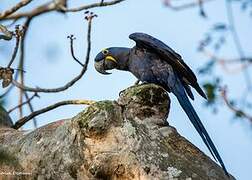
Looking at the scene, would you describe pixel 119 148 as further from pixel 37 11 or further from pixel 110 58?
pixel 110 58

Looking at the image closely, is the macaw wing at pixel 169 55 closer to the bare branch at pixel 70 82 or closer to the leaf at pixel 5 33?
the bare branch at pixel 70 82

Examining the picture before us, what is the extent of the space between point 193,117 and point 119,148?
Result: 118cm

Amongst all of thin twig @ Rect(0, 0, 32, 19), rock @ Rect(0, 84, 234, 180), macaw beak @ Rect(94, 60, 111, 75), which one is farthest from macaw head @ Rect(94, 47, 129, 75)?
rock @ Rect(0, 84, 234, 180)

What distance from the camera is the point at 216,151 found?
3125 millimetres

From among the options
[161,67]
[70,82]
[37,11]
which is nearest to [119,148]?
[37,11]

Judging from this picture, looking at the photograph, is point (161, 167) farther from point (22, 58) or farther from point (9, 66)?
point (22, 58)

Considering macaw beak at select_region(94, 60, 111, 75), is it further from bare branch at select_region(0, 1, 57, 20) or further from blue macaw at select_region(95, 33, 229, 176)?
bare branch at select_region(0, 1, 57, 20)

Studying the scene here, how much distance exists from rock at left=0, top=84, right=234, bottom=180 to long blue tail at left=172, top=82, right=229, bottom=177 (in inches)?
11.8

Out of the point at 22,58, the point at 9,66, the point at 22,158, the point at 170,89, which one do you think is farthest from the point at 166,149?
the point at 22,58

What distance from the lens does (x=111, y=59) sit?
15.2ft

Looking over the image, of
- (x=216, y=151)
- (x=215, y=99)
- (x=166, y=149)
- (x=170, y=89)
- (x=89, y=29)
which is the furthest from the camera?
(x=215, y=99)

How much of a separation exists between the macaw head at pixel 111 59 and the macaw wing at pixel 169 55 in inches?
13.4

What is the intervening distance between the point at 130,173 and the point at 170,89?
1728mm

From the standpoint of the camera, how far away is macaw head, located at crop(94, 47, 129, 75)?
4.58 metres
